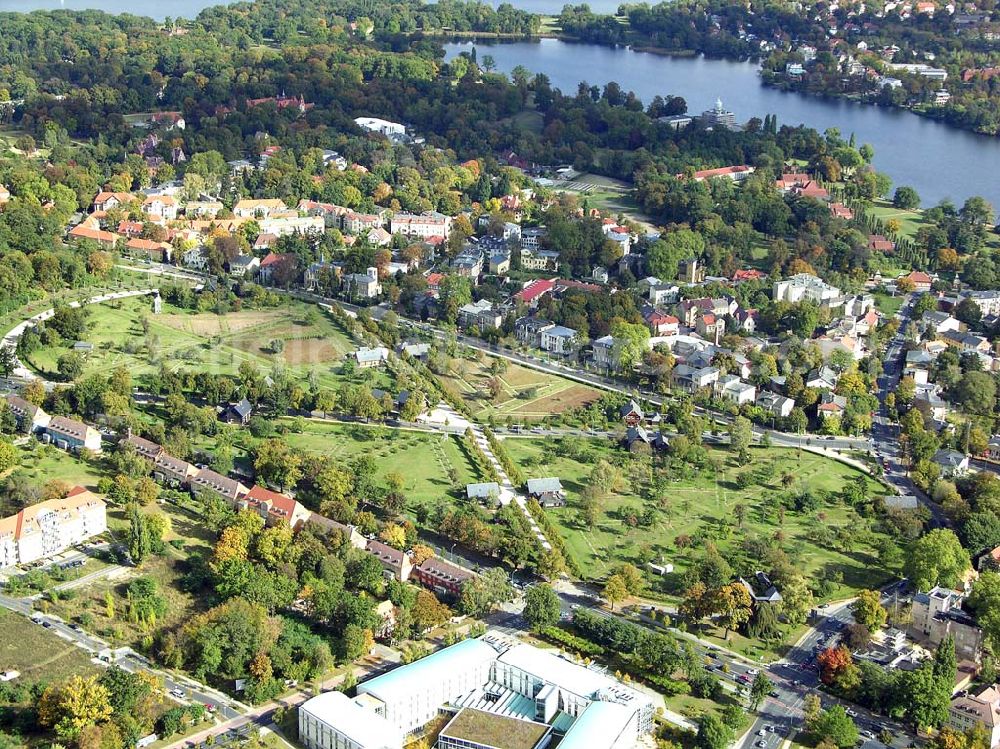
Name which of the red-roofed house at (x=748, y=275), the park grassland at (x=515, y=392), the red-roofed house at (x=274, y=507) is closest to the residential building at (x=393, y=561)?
the red-roofed house at (x=274, y=507)

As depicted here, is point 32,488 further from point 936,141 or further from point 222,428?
point 936,141

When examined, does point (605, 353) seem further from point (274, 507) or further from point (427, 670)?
point (427, 670)

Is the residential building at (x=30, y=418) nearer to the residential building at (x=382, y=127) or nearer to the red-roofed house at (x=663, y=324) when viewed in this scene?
the red-roofed house at (x=663, y=324)

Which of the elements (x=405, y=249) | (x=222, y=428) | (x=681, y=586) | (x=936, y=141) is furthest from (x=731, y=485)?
(x=936, y=141)

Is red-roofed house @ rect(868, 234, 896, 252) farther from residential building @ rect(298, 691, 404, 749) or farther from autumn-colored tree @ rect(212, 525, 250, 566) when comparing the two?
residential building @ rect(298, 691, 404, 749)

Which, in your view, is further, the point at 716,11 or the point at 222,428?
the point at 716,11
